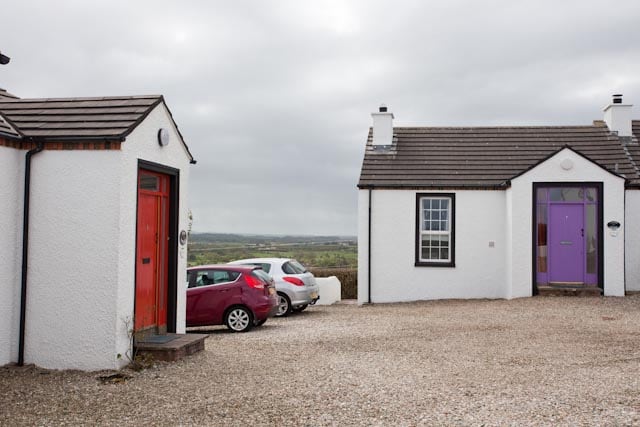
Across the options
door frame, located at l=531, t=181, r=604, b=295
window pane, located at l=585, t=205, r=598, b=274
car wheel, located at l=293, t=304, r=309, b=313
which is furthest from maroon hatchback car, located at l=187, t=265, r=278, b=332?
window pane, located at l=585, t=205, r=598, b=274

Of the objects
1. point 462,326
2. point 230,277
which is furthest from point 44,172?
point 462,326

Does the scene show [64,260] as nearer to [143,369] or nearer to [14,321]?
[14,321]

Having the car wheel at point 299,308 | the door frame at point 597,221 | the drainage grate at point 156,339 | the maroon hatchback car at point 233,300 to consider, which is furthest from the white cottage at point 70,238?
the door frame at point 597,221

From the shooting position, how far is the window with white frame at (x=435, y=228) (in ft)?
63.9

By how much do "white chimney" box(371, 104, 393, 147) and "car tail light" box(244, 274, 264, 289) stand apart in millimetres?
8913

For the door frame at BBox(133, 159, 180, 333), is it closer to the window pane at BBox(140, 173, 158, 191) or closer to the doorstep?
the window pane at BBox(140, 173, 158, 191)

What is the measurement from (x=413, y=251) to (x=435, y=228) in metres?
0.96

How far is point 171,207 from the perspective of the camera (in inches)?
420

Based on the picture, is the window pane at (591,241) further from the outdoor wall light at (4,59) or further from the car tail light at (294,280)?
the outdoor wall light at (4,59)

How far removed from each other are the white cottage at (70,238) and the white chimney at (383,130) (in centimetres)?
1285

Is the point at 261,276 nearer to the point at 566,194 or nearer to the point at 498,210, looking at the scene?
the point at 498,210

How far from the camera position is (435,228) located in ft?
64.3

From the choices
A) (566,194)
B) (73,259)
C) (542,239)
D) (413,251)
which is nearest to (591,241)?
(542,239)

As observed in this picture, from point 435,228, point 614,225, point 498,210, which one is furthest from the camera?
point 435,228
